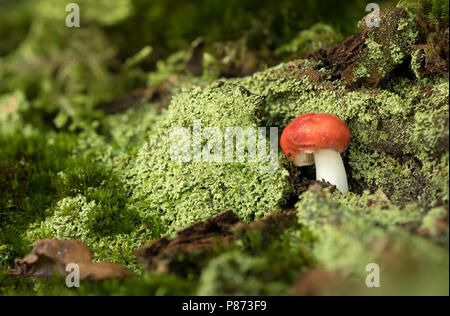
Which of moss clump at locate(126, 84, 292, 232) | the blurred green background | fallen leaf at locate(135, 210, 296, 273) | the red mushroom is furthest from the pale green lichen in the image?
the blurred green background

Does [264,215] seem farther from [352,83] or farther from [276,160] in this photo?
[352,83]

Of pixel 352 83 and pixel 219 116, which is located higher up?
pixel 352 83

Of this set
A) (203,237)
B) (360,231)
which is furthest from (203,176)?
(360,231)

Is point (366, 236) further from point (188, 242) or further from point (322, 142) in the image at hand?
point (188, 242)

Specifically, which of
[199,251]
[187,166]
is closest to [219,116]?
[187,166]

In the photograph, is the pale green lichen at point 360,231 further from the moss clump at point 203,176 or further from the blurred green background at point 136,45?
the blurred green background at point 136,45

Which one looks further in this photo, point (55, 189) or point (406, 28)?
point (55, 189)
